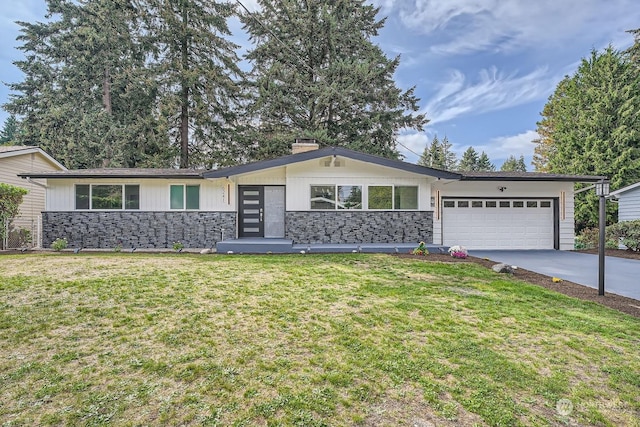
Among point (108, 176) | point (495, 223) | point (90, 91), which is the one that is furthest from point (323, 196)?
point (90, 91)

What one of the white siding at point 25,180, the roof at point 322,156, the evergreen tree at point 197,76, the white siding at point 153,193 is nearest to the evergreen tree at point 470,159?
the evergreen tree at point 197,76

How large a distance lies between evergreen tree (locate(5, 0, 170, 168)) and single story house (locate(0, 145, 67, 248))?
4172 mm

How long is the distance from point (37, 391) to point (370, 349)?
270cm

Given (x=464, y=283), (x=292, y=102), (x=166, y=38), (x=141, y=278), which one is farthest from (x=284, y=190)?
(x=166, y=38)

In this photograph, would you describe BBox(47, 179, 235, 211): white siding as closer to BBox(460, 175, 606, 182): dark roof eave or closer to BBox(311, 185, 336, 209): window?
BBox(311, 185, 336, 209): window

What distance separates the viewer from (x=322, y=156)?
9984 millimetres

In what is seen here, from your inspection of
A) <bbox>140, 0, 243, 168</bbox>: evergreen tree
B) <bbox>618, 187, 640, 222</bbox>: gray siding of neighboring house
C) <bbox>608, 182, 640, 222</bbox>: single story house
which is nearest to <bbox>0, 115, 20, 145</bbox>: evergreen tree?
<bbox>140, 0, 243, 168</bbox>: evergreen tree

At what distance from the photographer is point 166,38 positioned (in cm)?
1767

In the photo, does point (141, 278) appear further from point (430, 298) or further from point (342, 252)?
point (342, 252)

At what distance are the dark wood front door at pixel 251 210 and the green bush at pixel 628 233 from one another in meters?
12.4

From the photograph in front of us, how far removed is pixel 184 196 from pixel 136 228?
1.89 metres

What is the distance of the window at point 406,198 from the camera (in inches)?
429

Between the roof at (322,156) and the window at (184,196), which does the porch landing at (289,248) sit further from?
the roof at (322,156)

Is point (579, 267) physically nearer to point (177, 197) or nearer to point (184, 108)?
point (177, 197)
